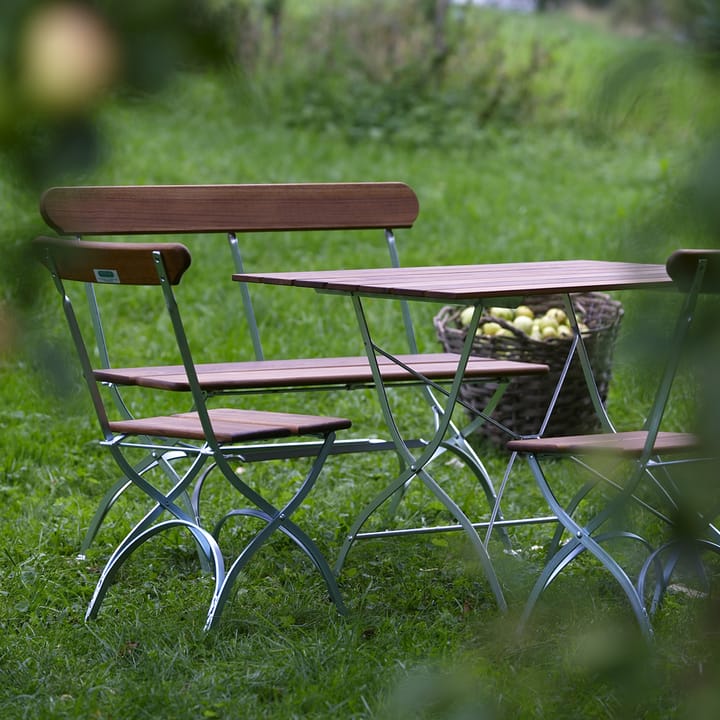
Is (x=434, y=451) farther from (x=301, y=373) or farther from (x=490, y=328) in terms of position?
(x=490, y=328)

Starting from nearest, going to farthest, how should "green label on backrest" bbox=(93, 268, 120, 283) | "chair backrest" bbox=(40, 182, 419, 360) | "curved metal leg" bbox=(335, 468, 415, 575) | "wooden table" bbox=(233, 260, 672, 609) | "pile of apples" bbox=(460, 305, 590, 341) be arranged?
"green label on backrest" bbox=(93, 268, 120, 283) → "wooden table" bbox=(233, 260, 672, 609) → "curved metal leg" bbox=(335, 468, 415, 575) → "chair backrest" bbox=(40, 182, 419, 360) → "pile of apples" bbox=(460, 305, 590, 341)

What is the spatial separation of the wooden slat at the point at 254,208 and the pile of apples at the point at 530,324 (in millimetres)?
628

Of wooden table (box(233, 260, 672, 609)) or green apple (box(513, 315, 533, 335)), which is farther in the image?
green apple (box(513, 315, 533, 335))

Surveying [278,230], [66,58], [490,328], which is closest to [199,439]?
[278,230]

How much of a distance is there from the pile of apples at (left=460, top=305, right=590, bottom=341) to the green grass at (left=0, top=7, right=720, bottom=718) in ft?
1.55

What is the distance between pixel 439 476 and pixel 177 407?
4.04 feet

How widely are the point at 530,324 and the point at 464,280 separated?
62.6 inches

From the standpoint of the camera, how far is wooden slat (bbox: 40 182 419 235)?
12.0 feet

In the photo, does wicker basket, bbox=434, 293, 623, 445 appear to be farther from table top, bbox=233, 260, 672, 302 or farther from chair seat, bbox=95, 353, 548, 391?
table top, bbox=233, 260, 672, 302

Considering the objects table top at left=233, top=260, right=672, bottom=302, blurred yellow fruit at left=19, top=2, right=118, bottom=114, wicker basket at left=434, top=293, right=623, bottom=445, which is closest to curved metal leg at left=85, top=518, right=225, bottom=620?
table top at left=233, top=260, right=672, bottom=302

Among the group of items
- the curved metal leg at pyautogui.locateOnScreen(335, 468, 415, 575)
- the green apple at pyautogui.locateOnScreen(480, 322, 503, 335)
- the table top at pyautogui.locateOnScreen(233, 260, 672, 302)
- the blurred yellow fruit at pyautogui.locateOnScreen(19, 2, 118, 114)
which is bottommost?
the green apple at pyautogui.locateOnScreen(480, 322, 503, 335)

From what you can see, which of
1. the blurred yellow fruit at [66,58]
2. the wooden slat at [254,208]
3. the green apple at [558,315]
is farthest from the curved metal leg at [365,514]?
the blurred yellow fruit at [66,58]

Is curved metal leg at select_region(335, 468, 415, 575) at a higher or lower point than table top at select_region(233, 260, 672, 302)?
lower

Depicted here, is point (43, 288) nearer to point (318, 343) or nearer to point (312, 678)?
point (312, 678)
